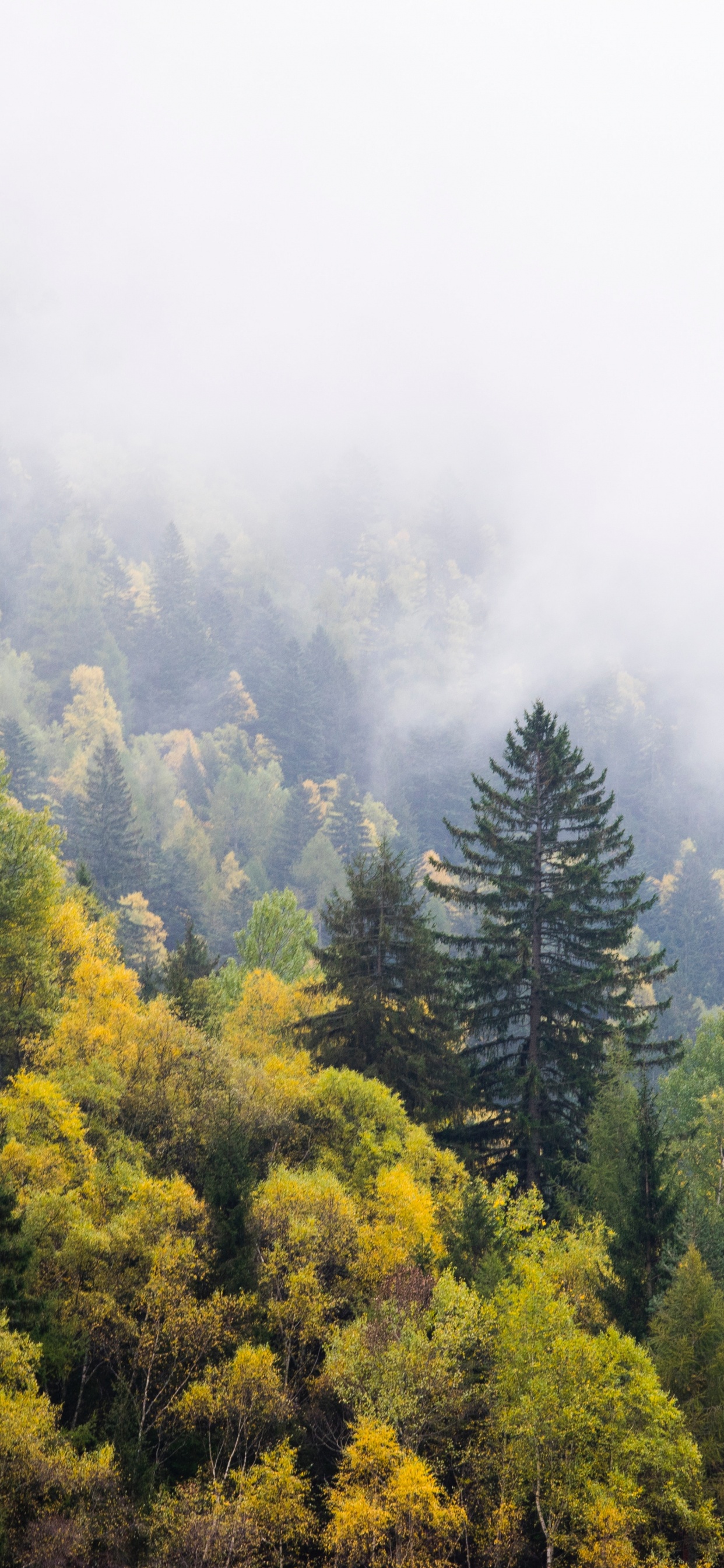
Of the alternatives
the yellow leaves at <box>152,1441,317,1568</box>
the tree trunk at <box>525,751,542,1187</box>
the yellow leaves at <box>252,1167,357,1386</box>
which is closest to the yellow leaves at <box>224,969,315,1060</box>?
the yellow leaves at <box>252,1167,357,1386</box>

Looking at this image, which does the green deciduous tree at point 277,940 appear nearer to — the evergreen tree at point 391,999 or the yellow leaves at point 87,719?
the evergreen tree at point 391,999

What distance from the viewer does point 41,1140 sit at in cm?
2862

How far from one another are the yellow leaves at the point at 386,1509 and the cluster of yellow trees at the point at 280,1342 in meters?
0.11

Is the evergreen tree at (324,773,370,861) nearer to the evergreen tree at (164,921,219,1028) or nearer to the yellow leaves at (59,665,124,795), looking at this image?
the yellow leaves at (59,665,124,795)

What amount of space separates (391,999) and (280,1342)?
14104 millimetres

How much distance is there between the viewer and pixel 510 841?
38.2 m

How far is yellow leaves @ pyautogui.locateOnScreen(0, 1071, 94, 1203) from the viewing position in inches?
1062

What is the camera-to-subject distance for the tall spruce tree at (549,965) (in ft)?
117

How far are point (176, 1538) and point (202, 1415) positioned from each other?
2.97 meters

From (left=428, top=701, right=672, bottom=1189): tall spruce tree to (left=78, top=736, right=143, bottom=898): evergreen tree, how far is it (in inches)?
2597

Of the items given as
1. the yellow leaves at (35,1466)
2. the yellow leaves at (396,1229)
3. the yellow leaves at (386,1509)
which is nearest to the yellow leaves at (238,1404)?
the yellow leaves at (386,1509)

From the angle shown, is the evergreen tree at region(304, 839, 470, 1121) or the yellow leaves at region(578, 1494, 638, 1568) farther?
the evergreen tree at region(304, 839, 470, 1121)

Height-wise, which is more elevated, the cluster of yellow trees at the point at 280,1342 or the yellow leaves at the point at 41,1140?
the yellow leaves at the point at 41,1140

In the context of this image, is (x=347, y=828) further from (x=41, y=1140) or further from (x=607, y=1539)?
(x=607, y=1539)
